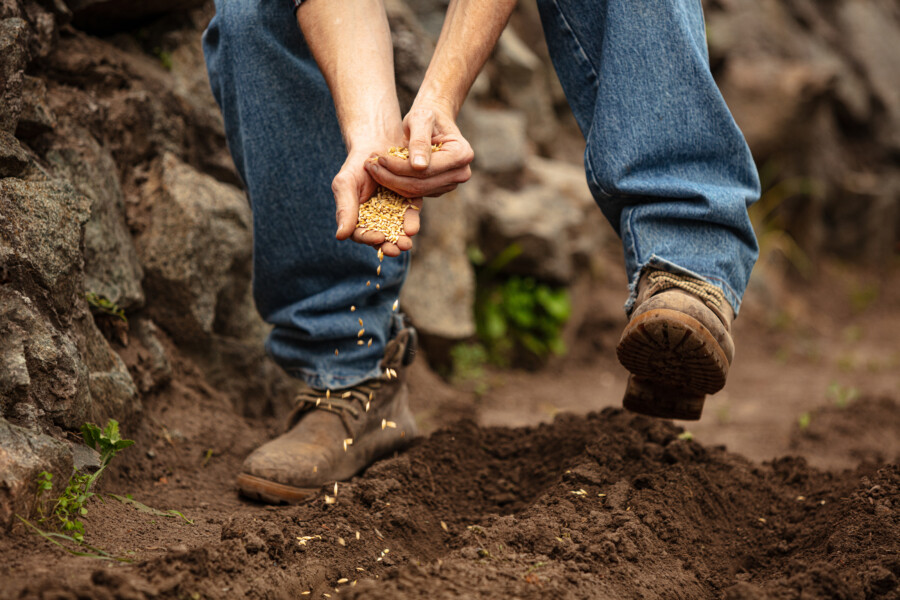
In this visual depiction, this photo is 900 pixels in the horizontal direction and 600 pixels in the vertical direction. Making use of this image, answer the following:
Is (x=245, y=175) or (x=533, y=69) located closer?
(x=245, y=175)

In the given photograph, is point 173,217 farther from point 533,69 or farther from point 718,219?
point 533,69

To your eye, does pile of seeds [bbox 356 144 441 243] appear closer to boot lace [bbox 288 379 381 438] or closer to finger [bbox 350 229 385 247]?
finger [bbox 350 229 385 247]

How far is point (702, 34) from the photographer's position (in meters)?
1.80

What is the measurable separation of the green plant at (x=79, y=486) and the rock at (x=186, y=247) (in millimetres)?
695

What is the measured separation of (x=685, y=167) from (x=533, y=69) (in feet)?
9.71

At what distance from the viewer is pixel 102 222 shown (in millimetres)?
2072

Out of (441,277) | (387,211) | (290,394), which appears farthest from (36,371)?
(441,277)

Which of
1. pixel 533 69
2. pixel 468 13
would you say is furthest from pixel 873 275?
pixel 468 13

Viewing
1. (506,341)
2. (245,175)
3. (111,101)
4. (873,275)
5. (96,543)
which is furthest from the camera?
(873,275)

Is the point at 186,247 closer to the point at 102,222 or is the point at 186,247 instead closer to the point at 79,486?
the point at 102,222

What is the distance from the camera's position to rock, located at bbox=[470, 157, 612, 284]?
377cm

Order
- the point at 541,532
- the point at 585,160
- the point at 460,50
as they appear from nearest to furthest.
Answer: the point at 541,532, the point at 460,50, the point at 585,160

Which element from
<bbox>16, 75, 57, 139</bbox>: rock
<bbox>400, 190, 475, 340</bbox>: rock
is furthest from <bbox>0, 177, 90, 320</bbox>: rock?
<bbox>400, 190, 475, 340</bbox>: rock

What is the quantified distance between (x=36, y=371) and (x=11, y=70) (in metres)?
0.73
